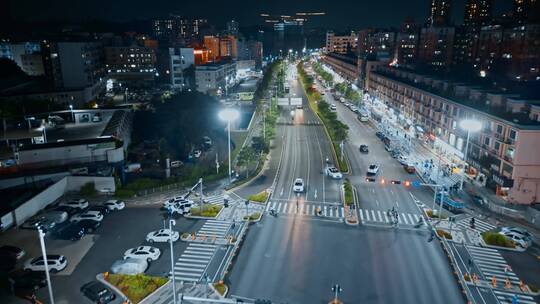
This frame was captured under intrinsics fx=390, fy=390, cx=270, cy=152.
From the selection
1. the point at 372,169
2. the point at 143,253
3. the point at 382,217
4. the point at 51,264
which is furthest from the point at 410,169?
the point at 51,264

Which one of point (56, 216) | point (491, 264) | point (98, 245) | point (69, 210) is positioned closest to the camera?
point (491, 264)

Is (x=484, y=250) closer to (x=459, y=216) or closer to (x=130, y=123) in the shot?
(x=459, y=216)

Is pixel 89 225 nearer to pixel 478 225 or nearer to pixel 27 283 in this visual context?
pixel 27 283

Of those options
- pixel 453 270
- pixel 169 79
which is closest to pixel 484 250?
pixel 453 270

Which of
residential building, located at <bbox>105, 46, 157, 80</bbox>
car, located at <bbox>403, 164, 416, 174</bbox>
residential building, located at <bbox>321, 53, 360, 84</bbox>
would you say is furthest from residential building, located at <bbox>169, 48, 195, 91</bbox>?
car, located at <bbox>403, 164, 416, 174</bbox>

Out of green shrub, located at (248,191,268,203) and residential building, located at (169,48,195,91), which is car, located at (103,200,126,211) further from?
residential building, located at (169,48,195,91)
